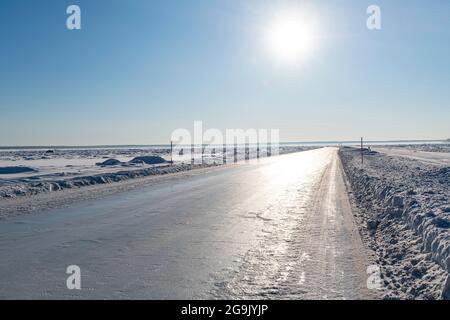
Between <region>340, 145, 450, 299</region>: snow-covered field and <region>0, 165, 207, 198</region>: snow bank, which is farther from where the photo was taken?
<region>0, 165, 207, 198</region>: snow bank

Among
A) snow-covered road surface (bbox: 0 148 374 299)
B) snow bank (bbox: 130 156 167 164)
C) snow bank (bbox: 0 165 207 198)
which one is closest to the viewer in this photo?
snow-covered road surface (bbox: 0 148 374 299)

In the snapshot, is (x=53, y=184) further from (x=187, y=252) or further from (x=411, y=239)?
(x=411, y=239)

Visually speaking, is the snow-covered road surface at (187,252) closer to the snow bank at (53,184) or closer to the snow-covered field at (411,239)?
the snow-covered field at (411,239)

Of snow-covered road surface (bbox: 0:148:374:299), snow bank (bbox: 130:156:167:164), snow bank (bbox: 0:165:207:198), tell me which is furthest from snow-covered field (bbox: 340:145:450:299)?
snow bank (bbox: 130:156:167:164)

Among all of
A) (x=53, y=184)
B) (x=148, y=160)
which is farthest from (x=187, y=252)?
(x=148, y=160)

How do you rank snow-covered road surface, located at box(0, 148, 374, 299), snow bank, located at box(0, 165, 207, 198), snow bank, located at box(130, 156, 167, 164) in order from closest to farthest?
snow-covered road surface, located at box(0, 148, 374, 299) < snow bank, located at box(0, 165, 207, 198) < snow bank, located at box(130, 156, 167, 164)

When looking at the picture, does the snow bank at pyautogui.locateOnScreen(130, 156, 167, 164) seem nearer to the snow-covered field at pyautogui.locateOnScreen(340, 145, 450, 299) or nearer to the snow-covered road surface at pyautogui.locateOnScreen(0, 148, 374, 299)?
the snow-covered road surface at pyautogui.locateOnScreen(0, 148, 374, 299)

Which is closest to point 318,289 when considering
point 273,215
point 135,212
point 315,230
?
point 315,230

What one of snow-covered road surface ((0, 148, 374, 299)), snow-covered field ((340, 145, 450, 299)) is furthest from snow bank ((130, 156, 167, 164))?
snow-covered field ((340, 145, 450, 299))

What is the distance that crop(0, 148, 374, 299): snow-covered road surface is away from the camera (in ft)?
18.0

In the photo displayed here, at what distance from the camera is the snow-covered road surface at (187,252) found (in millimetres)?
5484

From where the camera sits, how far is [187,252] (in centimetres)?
A: 743
